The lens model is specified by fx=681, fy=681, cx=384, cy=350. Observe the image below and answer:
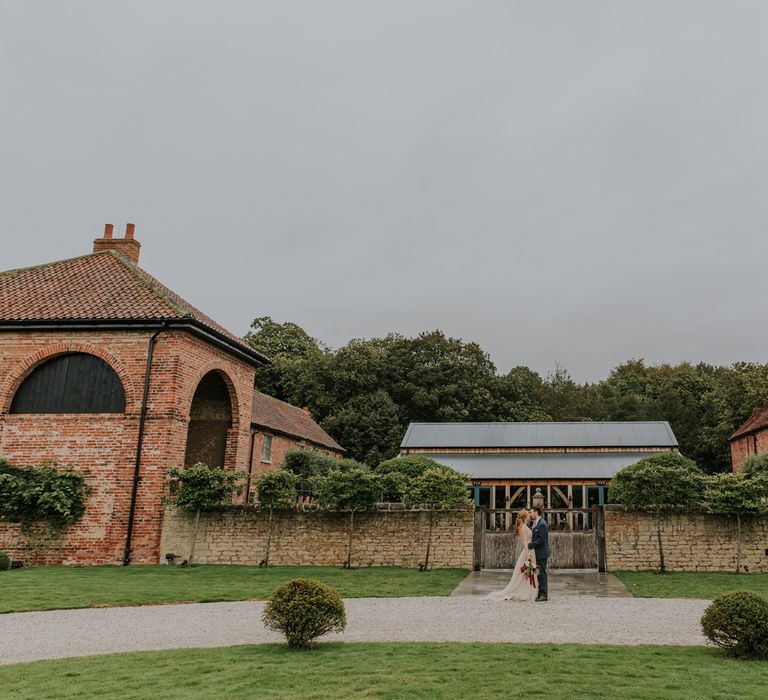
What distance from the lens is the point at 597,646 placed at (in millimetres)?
8180

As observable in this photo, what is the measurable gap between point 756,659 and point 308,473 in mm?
23881

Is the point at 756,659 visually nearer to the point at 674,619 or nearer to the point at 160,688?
the point at 674,619

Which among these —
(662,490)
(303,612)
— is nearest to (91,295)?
(303,612)

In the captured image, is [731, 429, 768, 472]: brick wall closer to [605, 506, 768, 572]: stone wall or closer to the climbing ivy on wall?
[605, 506, 768, 572]: stone wall

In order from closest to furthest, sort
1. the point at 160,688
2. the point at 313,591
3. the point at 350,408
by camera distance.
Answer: the point at 160,688 → the point at 313,591 → the point at 350,408

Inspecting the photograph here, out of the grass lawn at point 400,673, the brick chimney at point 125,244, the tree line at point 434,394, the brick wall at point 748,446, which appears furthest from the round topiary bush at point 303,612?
the tree line at point 434,394

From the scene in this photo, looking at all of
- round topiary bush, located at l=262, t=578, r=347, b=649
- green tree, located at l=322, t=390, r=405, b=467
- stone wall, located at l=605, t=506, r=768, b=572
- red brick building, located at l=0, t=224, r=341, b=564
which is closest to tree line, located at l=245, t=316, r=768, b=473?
green tree, located at l=322, t=390, r=405, b=467

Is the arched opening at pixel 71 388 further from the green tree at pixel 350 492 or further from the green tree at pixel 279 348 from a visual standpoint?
the green tree at pixel 279 348

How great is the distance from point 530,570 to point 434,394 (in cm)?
3548

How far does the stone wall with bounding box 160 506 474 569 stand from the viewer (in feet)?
58.9

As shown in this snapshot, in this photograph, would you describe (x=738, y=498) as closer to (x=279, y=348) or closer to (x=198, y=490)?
(x=198, y=490)

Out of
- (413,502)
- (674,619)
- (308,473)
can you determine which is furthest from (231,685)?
(308,473)

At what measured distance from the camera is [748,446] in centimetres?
3953

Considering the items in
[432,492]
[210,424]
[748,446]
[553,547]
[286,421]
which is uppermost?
[286,421]
